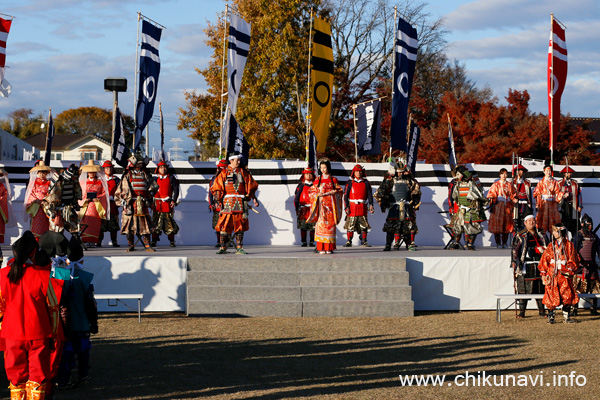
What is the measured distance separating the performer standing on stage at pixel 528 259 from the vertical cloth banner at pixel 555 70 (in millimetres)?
4245

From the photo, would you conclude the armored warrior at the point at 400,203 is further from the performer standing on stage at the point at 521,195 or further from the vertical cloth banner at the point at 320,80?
the performer standing on stage at the point at 521,195

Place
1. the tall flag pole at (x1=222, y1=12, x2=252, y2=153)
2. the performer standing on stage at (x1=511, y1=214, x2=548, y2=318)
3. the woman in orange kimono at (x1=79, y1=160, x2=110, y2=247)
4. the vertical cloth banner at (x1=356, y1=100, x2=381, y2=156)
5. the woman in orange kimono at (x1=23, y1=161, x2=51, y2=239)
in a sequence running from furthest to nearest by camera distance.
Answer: the vertical cloth banner at (x1=356, y1=100, x2=381, y2=156) < the tall flag pole at (x1=222, y1=12, x2=252, y2=153) < the woman in orange kimono at (x1=79, y1=160, x2=110, y2=247) < the woman in orange kimono at (x1=23, y1=161, x2=51, y2=239) < the performer standing on stage at (x1=511, y1=214, x2=548, y2=318)

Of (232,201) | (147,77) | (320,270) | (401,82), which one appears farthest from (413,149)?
(147,77)

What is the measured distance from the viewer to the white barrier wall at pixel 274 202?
15.2m

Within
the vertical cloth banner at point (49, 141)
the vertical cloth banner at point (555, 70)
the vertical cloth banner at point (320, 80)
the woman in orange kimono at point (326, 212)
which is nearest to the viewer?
the woman in orange kimono at point (326, 212)

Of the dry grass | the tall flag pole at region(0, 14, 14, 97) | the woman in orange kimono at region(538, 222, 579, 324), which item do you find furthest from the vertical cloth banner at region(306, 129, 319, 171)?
the tall flag pole at region(0, 14, 14, 97)

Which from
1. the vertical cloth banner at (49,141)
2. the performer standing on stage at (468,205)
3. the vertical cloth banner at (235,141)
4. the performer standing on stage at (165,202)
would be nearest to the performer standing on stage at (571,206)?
the performer standing on stage at (468,205)

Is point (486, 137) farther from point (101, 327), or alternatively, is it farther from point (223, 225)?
point (101, 327)

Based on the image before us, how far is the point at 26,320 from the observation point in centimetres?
545

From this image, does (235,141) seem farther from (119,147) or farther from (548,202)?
(548,202)

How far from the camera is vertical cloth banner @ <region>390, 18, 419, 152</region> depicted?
14.2 m

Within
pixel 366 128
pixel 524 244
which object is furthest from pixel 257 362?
pixel 366 128

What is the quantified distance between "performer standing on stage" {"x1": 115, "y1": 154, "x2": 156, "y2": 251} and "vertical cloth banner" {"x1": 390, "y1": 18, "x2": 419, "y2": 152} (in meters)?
4.63

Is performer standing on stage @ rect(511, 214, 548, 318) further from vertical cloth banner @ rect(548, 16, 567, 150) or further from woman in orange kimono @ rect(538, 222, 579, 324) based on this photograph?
vertical cloth banner @ rect(548, 16, 567, 150)
